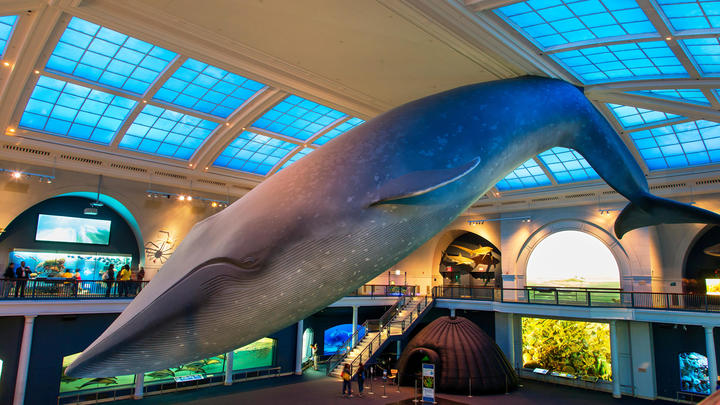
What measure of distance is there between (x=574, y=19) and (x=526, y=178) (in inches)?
671

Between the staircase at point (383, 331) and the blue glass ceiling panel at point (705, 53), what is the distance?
1814 cm

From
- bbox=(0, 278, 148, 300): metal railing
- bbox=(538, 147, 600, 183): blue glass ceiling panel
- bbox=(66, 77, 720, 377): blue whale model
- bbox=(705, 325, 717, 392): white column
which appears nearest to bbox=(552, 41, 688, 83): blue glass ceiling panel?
bbox=(538, 147, 600, 183): blue glass ceiling panel

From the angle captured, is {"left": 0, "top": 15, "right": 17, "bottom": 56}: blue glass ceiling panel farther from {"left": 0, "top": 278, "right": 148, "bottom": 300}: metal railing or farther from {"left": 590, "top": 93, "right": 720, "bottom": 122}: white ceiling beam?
{"left": 590, "top": 93, "right": 720, "bottom": 122}: white ceiling beam

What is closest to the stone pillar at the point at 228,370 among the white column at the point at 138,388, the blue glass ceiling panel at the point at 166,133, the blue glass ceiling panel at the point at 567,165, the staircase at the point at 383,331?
the white column at the point at 138,388

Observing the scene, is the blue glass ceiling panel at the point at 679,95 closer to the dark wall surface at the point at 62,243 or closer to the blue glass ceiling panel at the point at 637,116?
the blue glass ceiling panel at the point at 637,116

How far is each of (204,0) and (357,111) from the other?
7.04 meters

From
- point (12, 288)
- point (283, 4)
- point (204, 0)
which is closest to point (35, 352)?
point (12, 288)

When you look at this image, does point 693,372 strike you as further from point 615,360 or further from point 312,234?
point 312,234

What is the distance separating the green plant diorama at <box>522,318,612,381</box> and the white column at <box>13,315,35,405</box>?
2535 cm

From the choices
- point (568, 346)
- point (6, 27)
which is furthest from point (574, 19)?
point (568, 346)

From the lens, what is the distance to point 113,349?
2080 millimetres

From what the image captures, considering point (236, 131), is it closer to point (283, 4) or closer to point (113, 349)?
point (283, 4)

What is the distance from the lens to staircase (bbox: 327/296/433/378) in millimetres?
23828

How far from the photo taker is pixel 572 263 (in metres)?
28.0
